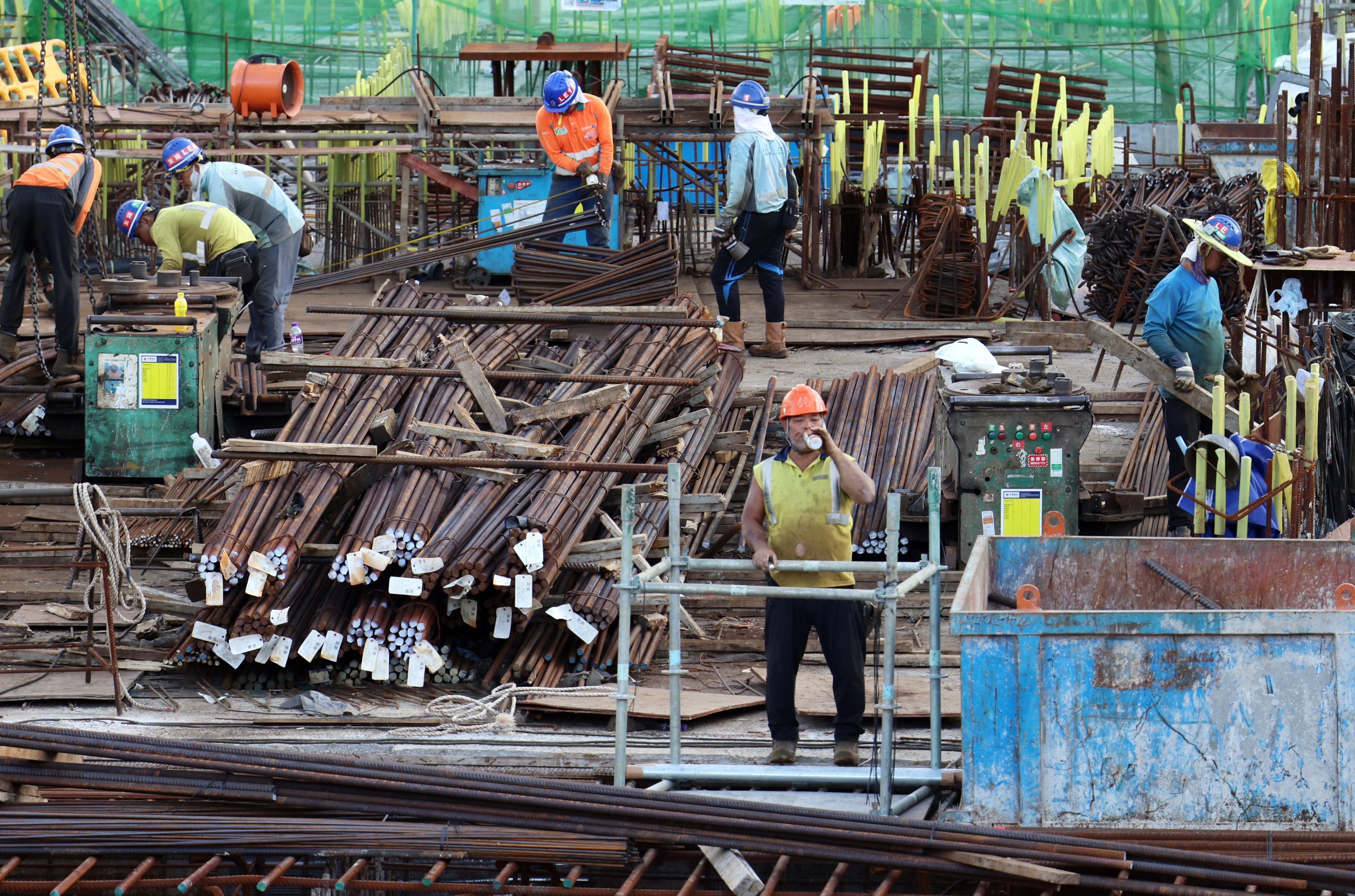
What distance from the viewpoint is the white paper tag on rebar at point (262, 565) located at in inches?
353

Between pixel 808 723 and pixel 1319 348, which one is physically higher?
pixel 1319 348

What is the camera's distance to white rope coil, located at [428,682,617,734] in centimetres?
837

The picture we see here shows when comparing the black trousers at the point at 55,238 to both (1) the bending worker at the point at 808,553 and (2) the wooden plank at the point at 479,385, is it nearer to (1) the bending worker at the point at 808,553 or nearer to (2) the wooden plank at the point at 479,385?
(2) the wooden plank at the point at 479,385

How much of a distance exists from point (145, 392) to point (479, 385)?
113 inches

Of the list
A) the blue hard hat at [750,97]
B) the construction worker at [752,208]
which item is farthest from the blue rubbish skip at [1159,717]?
the blue hard hat at [750,97]

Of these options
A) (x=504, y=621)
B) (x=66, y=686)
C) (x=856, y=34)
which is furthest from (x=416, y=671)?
(x=856, y=34)

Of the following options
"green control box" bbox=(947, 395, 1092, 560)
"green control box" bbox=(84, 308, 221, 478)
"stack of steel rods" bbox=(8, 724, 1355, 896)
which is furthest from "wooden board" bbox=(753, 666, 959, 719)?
"green control box" bbox=(84, 308, 221, 478)

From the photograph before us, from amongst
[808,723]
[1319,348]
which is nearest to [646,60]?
[1319,348]

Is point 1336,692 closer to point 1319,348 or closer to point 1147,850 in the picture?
point 1147,850

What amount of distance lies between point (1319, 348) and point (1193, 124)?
61.0 ft

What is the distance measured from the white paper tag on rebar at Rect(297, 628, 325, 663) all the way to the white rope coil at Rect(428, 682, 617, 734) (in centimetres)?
76

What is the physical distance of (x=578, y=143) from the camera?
1630cm

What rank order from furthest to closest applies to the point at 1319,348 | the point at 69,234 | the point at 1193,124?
the point at 1193,124
the point at 69,234
the point at 1319,348

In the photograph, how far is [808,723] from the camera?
8508 millimetres
